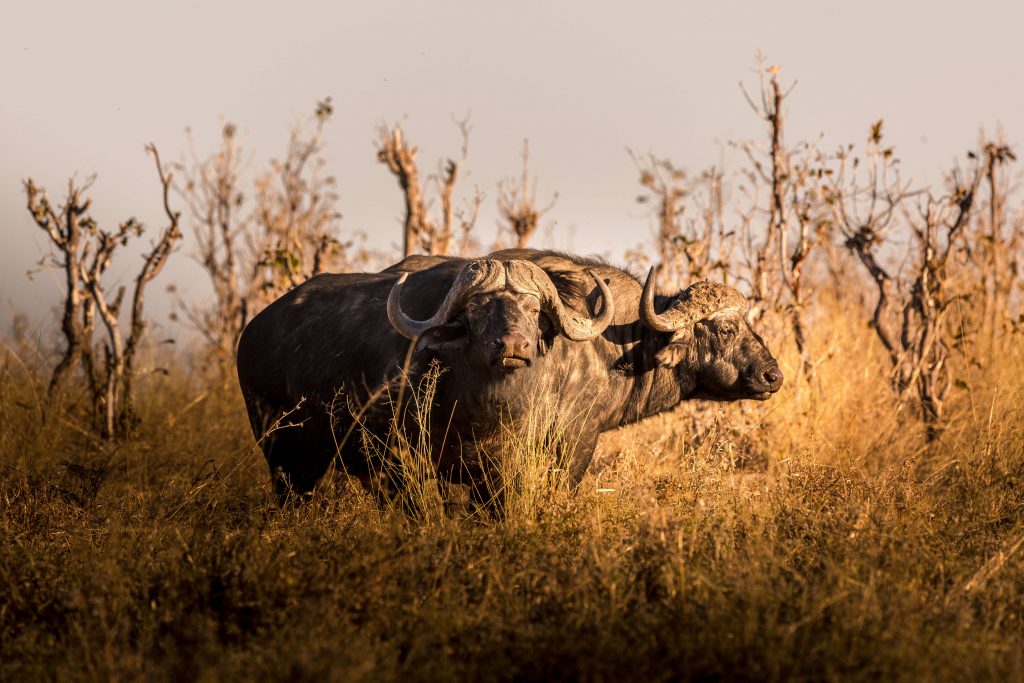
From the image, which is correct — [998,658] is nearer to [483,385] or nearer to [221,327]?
Answer: [483,385]

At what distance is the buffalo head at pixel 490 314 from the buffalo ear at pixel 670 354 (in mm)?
807

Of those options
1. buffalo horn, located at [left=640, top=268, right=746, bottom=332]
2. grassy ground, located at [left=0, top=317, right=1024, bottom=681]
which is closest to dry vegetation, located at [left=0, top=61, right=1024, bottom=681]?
grassy ground, located at [left=0, top=317, right=1024, bottom=681]

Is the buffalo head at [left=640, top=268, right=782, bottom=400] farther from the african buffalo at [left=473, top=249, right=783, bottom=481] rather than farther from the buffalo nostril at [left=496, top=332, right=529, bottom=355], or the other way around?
the buffalo nostril at [left=496, top=332, right=529, bottom=355]

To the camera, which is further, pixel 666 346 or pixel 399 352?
pixel 666 346

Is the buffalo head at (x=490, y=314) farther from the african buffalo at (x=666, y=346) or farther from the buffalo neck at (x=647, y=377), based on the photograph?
the buffalo neck at (x=647, y=377)

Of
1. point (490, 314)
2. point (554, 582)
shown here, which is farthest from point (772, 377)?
point (554, 582)

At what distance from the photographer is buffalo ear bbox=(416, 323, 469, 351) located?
222 inches

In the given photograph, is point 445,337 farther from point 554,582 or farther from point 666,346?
point 554,582

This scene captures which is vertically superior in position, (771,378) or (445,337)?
(445,337)

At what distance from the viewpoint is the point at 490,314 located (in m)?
5.44

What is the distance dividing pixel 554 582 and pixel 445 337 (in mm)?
2012

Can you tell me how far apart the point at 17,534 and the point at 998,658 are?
3972 millimetres

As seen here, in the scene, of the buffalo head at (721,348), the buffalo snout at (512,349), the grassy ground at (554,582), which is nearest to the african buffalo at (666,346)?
the buffalo head at (721,348)

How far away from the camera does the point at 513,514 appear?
498cm
